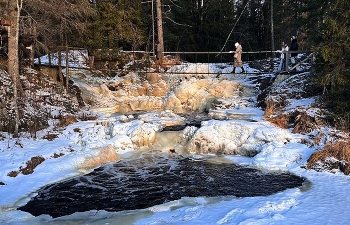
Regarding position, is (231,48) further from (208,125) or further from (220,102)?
(208,125)

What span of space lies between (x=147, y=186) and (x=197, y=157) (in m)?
3.30

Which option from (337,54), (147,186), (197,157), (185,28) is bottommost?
(147,186)

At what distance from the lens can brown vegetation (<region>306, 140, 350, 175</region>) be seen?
10406 mm

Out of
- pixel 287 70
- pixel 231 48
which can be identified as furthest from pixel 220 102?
pixel 231 48

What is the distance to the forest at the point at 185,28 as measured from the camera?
13.1m

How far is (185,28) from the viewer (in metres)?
31.2

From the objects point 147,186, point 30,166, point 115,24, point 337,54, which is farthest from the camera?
point 115,24

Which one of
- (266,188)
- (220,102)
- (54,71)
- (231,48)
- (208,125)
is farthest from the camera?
(231,48)

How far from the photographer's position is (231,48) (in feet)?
114

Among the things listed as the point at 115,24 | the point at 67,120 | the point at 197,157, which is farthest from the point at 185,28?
the point at 197,157

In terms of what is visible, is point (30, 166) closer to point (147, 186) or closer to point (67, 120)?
point (147, 186)

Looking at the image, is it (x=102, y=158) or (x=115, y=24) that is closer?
(x=102, y=158)

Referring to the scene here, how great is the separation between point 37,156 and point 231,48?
2617 centimetres

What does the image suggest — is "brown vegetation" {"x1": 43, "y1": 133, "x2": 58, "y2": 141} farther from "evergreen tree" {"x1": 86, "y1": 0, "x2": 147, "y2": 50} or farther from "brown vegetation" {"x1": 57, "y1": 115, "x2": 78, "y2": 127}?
"evergreen tree" {"x1": 86, "y1": 0, "x2": 147, "y2": 50}
